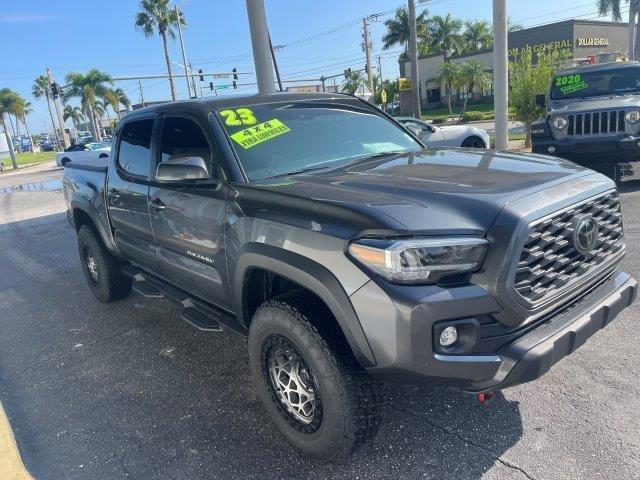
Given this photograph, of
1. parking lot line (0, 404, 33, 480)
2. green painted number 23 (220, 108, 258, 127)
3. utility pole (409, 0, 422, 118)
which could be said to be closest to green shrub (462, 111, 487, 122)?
utility pole (409, 0, 422, 118)

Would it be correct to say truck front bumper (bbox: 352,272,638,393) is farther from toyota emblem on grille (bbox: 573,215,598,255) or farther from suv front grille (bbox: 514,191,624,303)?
toyota emblem on grille (bbox: 573,215,598,255)

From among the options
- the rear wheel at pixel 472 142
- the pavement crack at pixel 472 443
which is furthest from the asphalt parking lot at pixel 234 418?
the rear wheel at pixel 472 142

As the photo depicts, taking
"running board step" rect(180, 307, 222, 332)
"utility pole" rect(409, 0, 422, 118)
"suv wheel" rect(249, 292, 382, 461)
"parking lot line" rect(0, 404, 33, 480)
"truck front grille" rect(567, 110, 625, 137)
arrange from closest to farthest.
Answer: "suv wheel" rect(249, 292, 382, 461) → "parking lot line" rect(0, 404, 33, 480) → "running board step" rect(180, 307, 222, 332) → "truck front grille" rect(567, 110, 625, 137) → "utility pole" rect(409, 0, 422, 118)

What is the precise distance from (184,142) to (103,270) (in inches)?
86.2

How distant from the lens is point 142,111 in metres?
4.33

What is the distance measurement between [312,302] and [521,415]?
1.41 m

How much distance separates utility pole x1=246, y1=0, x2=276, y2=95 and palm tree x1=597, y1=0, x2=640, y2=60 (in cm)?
3396

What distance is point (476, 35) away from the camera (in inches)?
2234

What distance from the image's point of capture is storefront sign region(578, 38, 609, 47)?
46.0 metres

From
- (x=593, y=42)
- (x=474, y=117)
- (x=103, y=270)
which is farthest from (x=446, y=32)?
(x=103, y=270)

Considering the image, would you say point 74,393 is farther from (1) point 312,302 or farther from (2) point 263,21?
(2) point 263,21

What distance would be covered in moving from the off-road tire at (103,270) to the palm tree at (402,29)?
53.7 meters

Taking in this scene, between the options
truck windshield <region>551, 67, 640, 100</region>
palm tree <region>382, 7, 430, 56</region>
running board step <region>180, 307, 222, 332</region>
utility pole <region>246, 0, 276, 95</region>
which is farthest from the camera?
palm tree <region>382, 7, 430, 56</region>

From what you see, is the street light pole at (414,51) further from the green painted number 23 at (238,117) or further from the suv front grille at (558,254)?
the suv front grille at (558,254)
